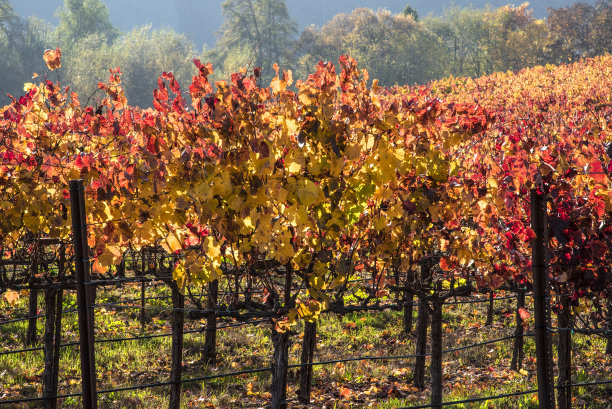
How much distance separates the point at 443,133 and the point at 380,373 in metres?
4.25

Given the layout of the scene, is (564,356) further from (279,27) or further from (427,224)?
(279,27)

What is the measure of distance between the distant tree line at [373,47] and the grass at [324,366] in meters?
36.6

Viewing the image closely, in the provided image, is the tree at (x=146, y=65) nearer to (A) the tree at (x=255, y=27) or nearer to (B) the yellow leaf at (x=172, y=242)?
(A) the tree at (x=255, y=27)

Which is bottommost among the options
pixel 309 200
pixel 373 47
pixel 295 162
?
pixel 309 200

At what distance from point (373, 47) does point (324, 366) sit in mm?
50665

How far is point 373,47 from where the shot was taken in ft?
181

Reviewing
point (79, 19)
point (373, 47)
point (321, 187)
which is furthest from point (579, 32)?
point (79, 19)

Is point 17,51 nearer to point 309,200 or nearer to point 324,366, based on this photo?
point 324,366

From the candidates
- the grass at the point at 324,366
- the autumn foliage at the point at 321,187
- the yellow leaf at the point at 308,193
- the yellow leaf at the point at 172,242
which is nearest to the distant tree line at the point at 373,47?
the grass at the point at 324,366

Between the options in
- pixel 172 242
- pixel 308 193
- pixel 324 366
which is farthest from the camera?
pixel 324 366

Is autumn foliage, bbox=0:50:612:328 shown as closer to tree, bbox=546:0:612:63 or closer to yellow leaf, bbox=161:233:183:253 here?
yellow leaf, bbox=161:233:183:253

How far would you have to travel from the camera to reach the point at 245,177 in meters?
3.26

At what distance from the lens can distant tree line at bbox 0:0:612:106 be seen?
46281 mm

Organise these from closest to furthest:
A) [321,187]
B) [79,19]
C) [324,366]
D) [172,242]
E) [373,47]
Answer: [321,187] → [172,242] → [324,366] → [373,47] → [79,19]
